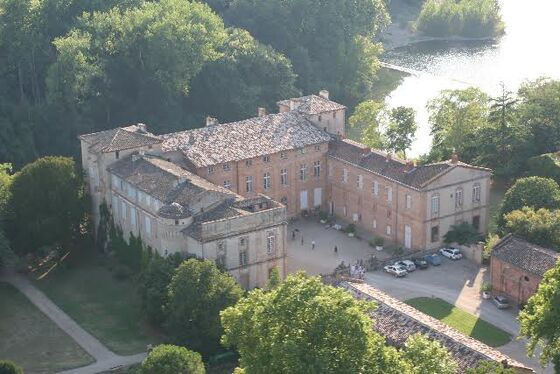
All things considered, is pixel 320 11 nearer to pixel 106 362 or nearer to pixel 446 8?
pixel 446 8

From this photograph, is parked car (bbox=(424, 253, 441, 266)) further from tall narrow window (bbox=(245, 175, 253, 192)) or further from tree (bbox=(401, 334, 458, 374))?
tree (bbox=(401, 334, 458, 374))

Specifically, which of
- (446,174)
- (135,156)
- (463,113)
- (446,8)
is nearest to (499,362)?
(446,174)

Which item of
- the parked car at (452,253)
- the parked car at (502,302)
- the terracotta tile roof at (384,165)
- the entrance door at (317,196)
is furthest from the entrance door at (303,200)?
the parked car at (502,302)

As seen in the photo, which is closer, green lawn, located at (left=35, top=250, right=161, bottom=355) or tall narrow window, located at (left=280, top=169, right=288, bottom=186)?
green lawn, located at (left=35, top=250, right=161, bottom=355)

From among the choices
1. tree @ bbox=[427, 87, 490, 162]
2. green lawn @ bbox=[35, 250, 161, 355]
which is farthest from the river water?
green lawn @ bbox=[35, 250, 161, 355]

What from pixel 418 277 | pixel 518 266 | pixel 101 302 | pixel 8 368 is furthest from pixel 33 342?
pixel 518 266

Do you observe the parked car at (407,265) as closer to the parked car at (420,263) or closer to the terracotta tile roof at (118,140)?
the parked car at (420,263)

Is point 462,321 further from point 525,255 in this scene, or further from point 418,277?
point 418,277
